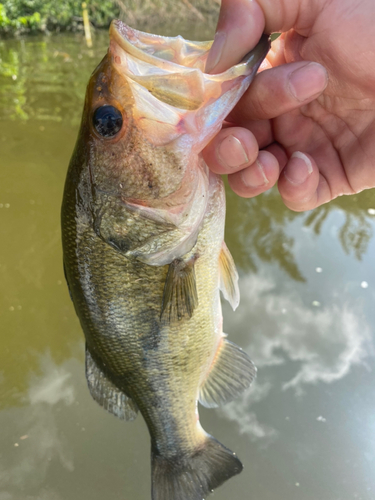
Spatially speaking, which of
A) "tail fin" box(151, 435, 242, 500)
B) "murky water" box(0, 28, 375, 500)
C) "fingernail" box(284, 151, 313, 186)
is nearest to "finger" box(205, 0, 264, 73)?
"fingernail" box(284, 151, 313, 186)

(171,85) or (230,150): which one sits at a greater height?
(171,85)

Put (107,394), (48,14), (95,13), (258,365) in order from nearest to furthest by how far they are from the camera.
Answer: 1. (107,394)
2. (258,365)
3. (48,14)
4. (95,13)

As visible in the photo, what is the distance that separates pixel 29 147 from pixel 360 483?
513 centimetres

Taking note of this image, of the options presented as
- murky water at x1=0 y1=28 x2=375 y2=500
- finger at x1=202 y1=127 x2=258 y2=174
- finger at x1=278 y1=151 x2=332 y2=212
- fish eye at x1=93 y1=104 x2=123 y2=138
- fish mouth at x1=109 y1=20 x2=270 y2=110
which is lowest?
murky water at x1=0 y1=28 x2=375 y2=500

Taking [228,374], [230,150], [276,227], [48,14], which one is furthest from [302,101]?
[48,14]

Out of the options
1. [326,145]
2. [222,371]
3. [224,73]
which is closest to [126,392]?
[222,371]

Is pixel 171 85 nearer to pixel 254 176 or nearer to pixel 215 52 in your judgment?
pixel 215 52

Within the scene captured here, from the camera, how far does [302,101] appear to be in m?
1.25

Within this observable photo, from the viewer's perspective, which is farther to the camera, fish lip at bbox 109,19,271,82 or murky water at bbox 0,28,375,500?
murky water at bbox 0,28,375,500

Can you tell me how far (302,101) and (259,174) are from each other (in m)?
0.32

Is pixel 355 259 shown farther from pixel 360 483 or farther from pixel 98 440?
pixel 98 440

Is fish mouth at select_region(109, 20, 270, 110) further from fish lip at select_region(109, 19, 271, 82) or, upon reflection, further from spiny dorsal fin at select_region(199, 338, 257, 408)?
spiny dorsal fin at select_region(199, 338, 257, 408)

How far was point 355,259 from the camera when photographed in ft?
11.3

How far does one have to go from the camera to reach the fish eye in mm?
1145
